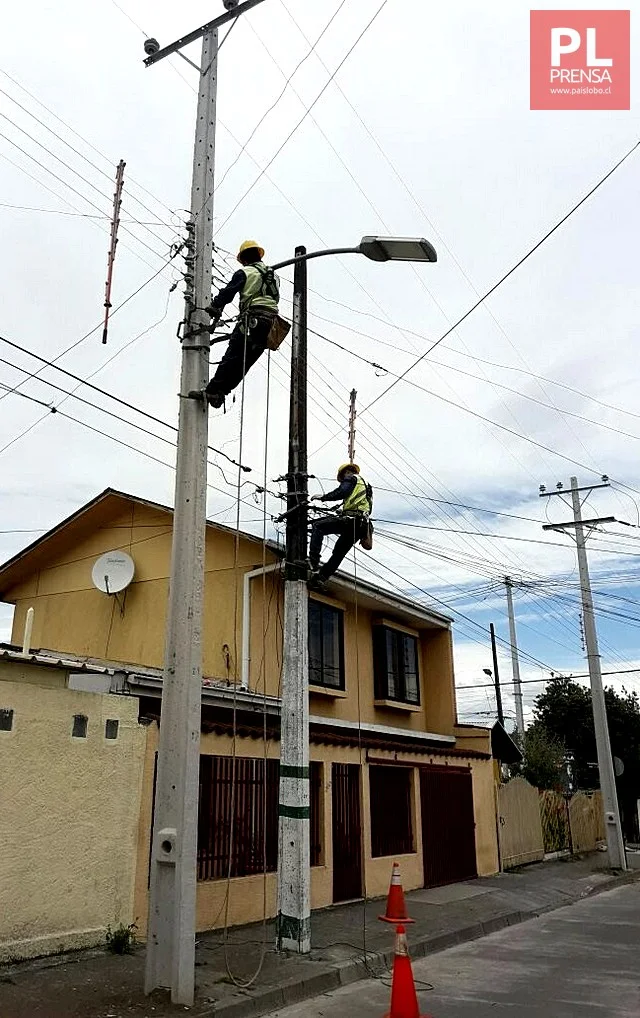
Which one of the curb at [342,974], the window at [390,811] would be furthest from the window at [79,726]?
the window at [390,811]

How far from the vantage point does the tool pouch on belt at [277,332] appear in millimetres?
8180

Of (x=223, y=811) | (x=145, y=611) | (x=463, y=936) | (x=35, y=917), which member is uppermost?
(x=145, y=611)

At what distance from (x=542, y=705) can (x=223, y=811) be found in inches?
1305

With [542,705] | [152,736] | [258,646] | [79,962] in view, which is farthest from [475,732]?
[542,705]

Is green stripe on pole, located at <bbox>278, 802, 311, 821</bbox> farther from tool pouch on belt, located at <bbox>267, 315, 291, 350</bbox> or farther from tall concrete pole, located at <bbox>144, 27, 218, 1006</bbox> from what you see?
tool pouch on belt, located at <bbox>267, 315, 291, 350</bbox>

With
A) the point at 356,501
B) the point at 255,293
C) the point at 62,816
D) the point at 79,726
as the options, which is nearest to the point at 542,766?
the point at 356,501

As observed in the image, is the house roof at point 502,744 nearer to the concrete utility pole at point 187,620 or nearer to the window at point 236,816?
the window at point 236,816

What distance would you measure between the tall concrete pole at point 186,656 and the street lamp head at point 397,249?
1.58 m

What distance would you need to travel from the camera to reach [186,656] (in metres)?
7.07

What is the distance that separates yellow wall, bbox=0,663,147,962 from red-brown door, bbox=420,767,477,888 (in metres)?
8.10

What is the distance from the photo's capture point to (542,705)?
40688mm

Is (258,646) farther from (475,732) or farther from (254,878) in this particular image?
(475,732)

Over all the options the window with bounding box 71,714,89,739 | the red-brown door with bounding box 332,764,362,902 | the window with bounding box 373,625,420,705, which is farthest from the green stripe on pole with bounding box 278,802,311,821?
the window with bounding box 373,625,420,705

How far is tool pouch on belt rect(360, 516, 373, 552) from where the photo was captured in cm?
1098
